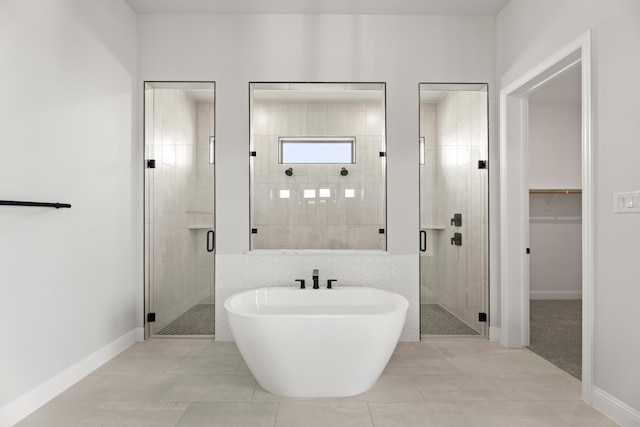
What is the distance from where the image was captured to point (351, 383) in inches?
87.3

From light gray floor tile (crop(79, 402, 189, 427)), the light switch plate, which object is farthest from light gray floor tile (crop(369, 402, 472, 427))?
the light switch plate

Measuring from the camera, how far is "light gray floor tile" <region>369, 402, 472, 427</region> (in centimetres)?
195

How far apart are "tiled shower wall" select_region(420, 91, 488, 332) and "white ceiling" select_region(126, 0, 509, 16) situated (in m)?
0.68

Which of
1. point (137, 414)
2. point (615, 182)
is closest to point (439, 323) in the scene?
point (615, 182)

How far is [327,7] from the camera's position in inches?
125

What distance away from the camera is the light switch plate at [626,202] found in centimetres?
185

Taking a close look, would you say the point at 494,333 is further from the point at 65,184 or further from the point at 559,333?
the point at 65,184

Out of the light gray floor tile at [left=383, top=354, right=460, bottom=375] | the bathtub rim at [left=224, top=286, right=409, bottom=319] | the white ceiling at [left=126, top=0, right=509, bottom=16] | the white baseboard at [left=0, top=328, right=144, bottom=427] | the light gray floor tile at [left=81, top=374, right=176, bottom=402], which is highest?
the white ceiling at [left=126, top=0, right=509, bottom=16]

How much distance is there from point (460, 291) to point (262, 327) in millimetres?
2046

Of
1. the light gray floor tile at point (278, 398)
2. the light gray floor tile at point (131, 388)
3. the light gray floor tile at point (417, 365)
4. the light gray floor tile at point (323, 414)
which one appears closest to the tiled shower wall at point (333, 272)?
the light gray floor tile at point (417, 365)

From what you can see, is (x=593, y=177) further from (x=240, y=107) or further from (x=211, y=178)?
(x=211, y=178)

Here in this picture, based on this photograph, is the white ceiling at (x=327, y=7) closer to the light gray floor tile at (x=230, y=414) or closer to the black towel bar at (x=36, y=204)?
the black towel bar at (x=36, y=204)

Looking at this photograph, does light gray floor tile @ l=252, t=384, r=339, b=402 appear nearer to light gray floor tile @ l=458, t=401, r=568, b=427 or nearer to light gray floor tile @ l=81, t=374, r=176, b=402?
light gray floor tile @ l=81, t=374, r=176, b=402

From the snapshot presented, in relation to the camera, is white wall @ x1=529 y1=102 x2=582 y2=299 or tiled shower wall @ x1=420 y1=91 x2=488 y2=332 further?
white wall @ x1=529 y1=102 x2=582 y2=299
